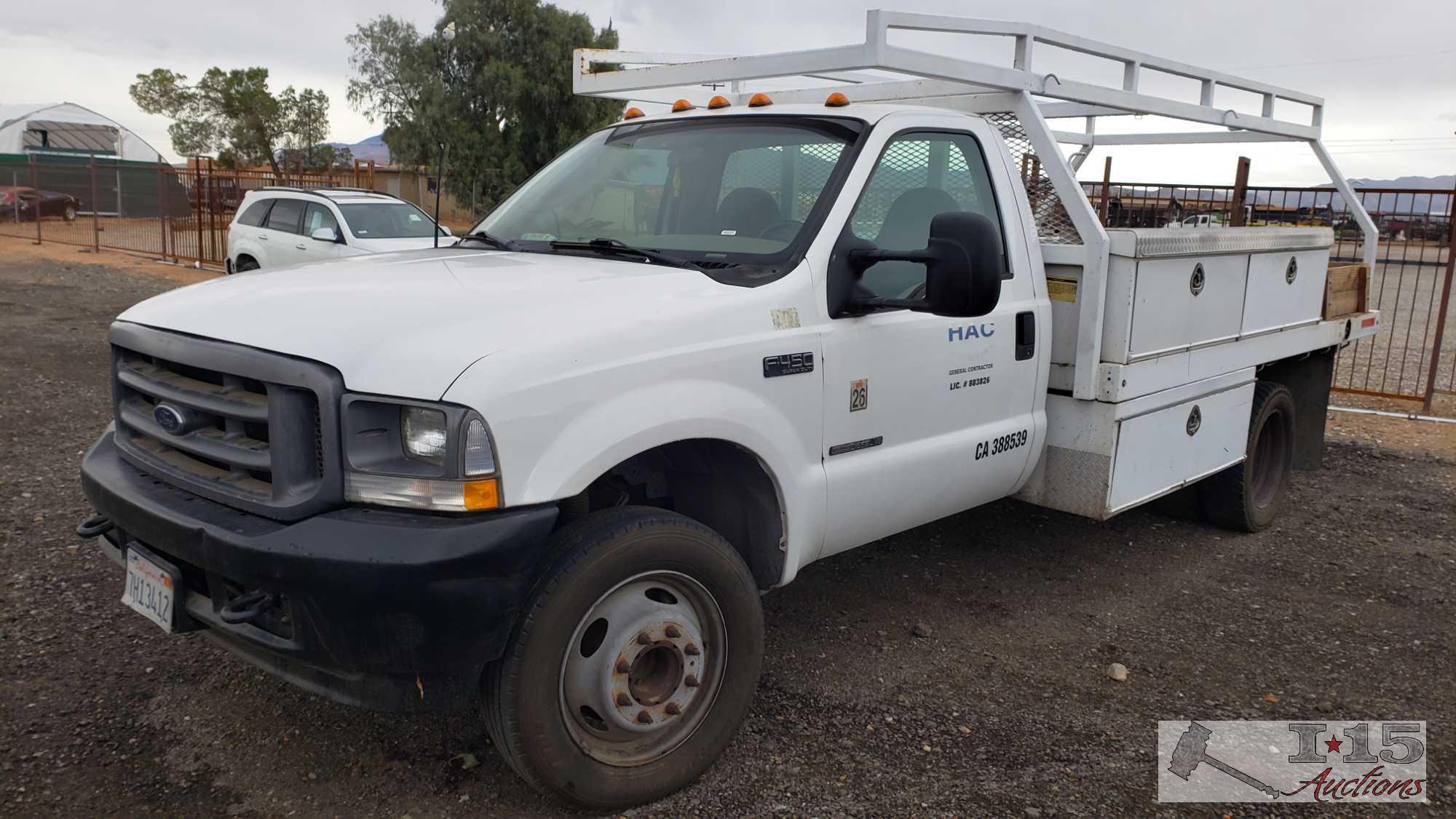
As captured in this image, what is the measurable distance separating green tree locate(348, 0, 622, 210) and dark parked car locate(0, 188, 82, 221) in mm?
9550

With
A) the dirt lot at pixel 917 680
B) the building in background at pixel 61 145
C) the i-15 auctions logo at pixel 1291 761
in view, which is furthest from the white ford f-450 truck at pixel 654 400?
the building in background at pixel 61 145

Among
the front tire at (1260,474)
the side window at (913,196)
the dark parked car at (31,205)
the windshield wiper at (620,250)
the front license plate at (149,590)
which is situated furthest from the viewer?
the dark parked car at (31,205)

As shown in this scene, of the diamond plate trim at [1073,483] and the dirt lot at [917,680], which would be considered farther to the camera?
the diamond plate trim at [1073,483]

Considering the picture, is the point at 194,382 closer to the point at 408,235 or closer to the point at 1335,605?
the point at 1335,605

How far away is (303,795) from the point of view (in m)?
3.12

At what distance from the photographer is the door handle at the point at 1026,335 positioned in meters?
4.20

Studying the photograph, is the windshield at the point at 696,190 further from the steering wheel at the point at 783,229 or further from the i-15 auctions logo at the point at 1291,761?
the i-15 auctions logo at the point at 1291,761

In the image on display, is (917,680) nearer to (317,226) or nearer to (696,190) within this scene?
(696,190)

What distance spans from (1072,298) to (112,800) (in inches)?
145

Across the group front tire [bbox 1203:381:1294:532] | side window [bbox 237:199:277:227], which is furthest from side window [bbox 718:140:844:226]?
side window [bbox 237:199:277:227]

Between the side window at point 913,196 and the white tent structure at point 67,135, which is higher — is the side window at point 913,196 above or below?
below

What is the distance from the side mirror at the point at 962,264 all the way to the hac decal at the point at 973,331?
58 centimetres

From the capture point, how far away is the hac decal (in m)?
3.92

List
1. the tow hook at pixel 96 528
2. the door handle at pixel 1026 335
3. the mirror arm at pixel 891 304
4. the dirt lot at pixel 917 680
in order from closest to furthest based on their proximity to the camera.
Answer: the dirt lot at pixel 917 680, the tow hook at pixel 96 528, the mirror arm at pixel 891 304, the door handle at pixel 1026 335
